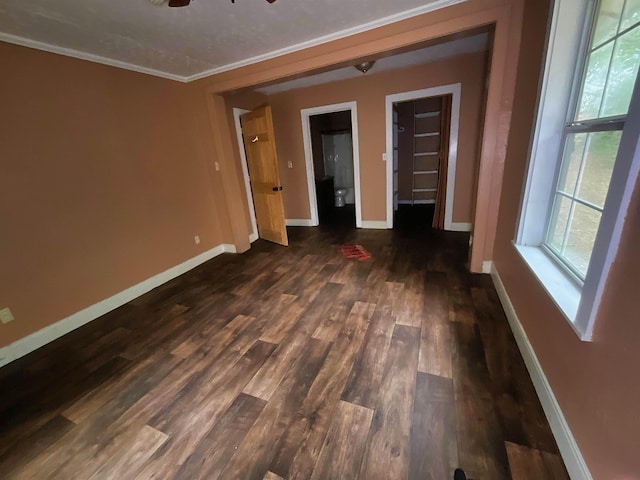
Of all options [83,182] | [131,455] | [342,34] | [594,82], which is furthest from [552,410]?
[83,182]

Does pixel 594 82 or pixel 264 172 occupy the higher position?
pixel 594 82

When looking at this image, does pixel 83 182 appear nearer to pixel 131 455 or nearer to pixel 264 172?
pixel 264 172

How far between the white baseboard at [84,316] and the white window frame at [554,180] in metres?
3.69

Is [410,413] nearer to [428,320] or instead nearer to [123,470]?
[428,320]

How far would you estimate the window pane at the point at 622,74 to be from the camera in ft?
3.41

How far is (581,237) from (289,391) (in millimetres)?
1870

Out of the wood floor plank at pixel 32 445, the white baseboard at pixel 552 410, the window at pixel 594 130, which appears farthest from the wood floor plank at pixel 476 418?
the wood floor plank at pixel 32 445

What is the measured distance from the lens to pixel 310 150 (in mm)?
4727

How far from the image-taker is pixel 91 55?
2449mm

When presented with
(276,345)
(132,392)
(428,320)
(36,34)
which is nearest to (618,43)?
(428,320)

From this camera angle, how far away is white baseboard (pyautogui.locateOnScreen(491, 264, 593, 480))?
1039 mm

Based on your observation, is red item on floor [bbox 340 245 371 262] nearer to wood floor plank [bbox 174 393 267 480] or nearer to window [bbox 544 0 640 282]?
window [bbox 544 0 640 282]

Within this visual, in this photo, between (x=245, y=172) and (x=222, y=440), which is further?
(x=245, y=172)

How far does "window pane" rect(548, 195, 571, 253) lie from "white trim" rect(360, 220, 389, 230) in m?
2.84
